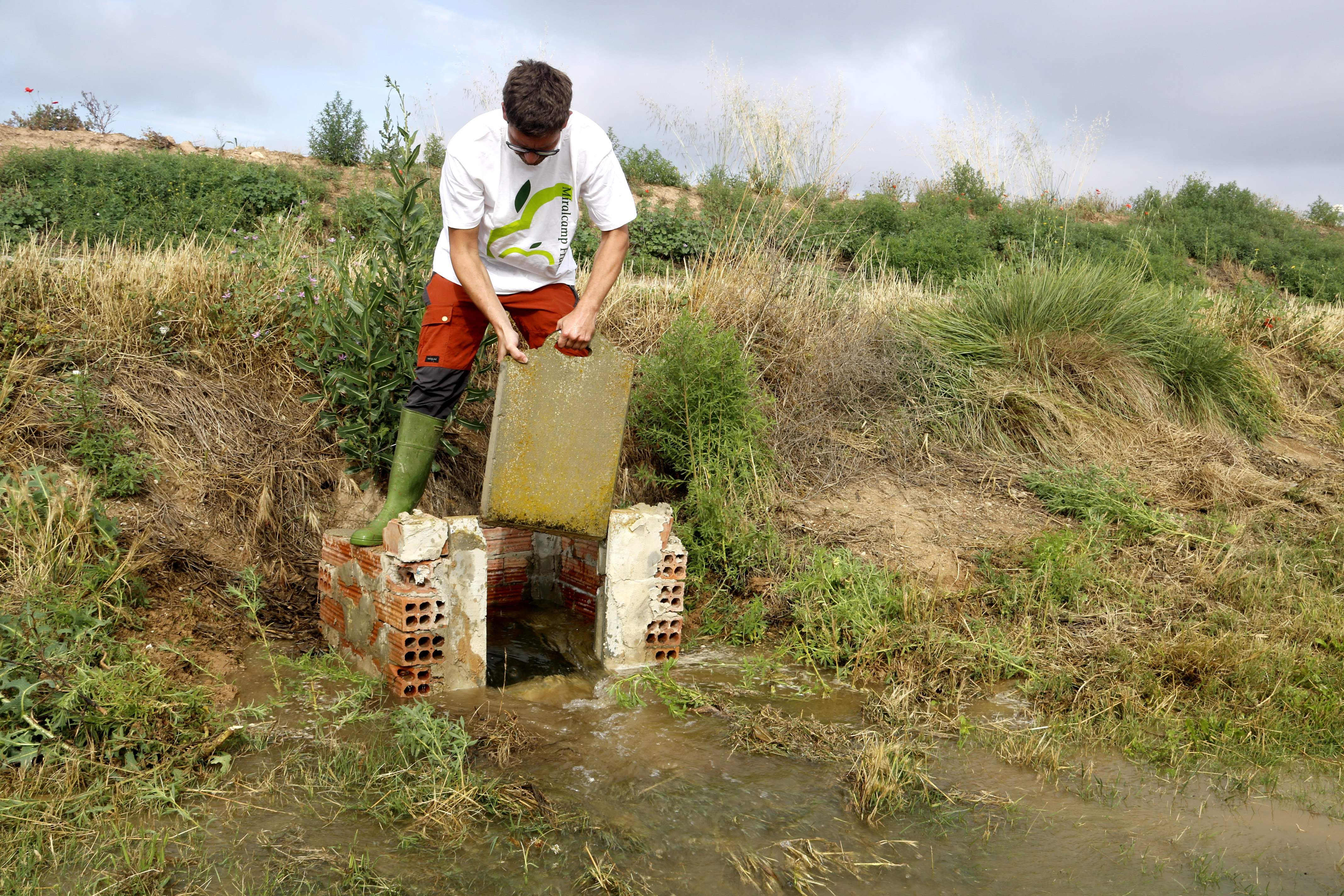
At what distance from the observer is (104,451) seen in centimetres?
422

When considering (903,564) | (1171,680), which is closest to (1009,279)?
(903,564)

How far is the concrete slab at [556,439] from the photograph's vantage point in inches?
138

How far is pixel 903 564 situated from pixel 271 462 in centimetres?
328

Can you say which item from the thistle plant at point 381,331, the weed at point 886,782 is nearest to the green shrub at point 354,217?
the thistle plant at point 381,331

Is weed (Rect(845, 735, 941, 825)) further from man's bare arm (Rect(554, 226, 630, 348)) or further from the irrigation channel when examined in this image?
man's bare arm (Rect(554, 226, 630, 348))

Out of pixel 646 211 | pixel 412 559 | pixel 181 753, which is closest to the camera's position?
pixel 181 753

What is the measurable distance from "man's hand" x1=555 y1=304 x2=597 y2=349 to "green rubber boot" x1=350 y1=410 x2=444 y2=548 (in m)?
0.69

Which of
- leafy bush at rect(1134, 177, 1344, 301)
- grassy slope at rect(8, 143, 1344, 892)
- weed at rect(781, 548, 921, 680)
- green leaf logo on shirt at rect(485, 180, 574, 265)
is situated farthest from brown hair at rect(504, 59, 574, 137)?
leafy bush at rect(1134, 177, 1344, 301)

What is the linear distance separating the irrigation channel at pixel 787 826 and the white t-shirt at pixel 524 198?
1.79 meters

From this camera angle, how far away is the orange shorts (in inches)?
A: 144

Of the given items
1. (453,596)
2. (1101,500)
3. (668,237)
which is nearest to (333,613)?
(453,596)

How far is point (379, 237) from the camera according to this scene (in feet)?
14.5

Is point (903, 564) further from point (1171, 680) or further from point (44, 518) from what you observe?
point (44, 518)

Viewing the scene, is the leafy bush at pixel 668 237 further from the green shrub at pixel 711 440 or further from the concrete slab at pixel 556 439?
Result: the concrete slab at pixel 556 439
